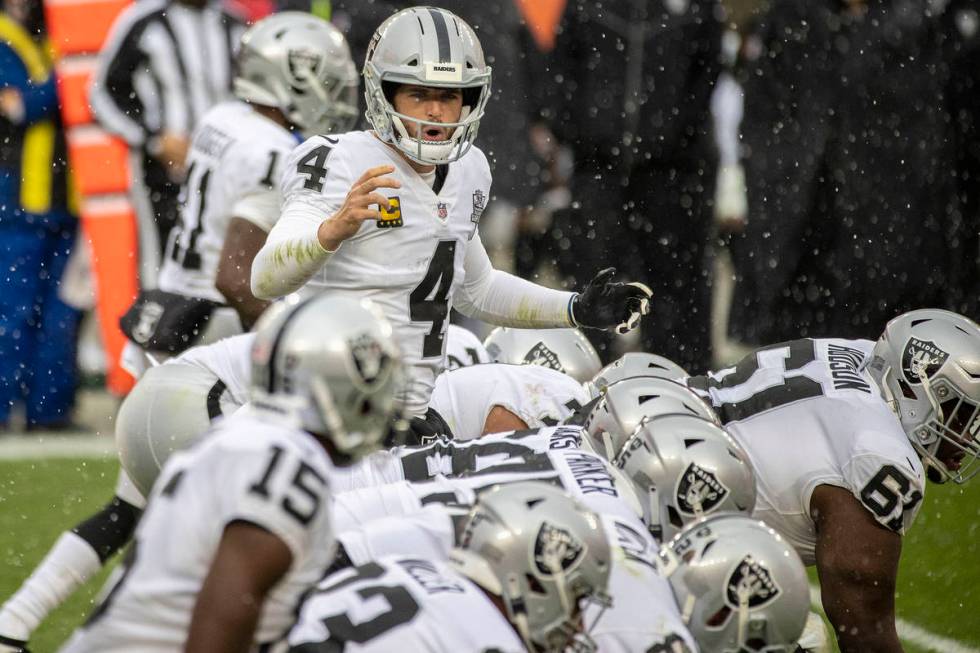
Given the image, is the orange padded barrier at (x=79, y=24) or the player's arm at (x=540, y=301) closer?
the player's arm at (x=540, y=301)

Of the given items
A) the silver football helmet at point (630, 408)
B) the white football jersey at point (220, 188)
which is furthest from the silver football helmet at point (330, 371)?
the white football jersey at point (220, 188)

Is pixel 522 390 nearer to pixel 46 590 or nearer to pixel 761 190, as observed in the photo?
pixel 46 590

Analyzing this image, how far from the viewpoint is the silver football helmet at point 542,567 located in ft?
11.1

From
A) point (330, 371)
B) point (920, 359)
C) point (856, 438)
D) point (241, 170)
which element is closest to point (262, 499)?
point (330, 371)

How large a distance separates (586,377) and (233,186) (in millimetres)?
1411

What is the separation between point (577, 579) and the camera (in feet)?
11.1

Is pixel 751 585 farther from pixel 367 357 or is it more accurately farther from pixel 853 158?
pixel 853 158

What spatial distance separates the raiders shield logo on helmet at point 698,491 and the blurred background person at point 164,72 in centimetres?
419

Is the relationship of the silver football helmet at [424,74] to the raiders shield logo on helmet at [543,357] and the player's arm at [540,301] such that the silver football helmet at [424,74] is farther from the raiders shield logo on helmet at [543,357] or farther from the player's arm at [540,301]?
the raiders shield logo on helmet at [543,357]

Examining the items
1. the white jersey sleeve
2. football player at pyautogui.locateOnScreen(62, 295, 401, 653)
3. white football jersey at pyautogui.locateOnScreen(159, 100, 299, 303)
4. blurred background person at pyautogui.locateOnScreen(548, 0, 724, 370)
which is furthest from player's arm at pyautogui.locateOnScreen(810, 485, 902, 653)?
blurred background person at pyautogui.locateOnScreen(548, 0, 724, 370)

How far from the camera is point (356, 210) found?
406 cm

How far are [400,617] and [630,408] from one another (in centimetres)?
140

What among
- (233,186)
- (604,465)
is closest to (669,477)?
(604,465)

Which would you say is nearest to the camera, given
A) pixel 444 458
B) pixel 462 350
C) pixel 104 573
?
pixel 444 458
